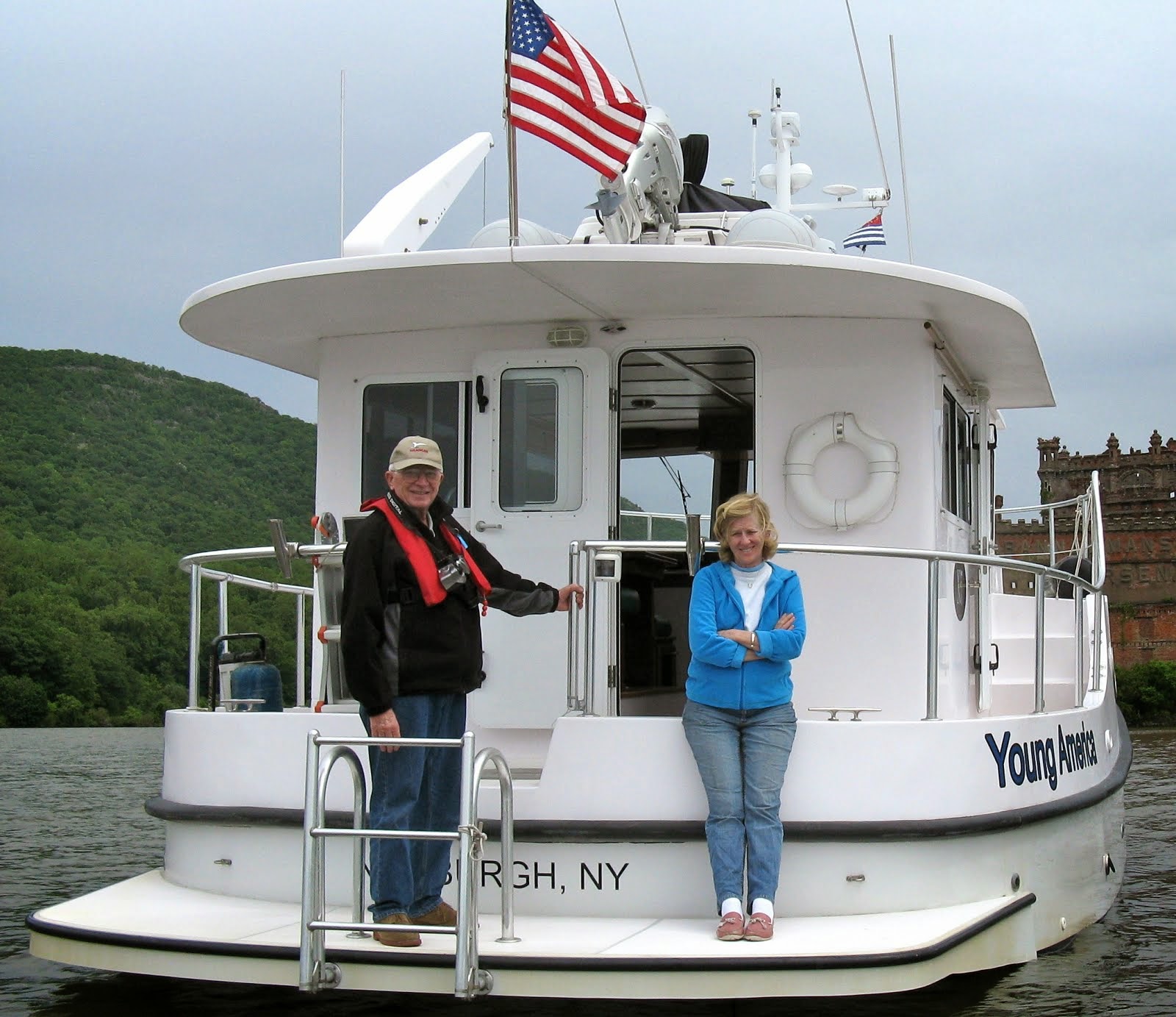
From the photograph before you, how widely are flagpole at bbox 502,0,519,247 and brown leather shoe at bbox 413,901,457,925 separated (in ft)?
8.08

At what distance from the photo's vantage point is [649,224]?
724cm

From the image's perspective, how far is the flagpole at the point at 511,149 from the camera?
17.9 ft

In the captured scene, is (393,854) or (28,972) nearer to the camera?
(393,854)

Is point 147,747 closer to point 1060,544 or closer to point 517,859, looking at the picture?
point 517,859

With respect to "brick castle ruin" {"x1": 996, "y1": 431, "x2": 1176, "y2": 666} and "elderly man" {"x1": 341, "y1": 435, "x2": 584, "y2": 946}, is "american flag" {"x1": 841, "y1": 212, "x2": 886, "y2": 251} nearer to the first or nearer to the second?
"elderly man" {"x1": 341, "y1": 435, "x2": 584, "y2": 946}

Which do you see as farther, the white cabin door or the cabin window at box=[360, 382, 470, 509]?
the cabin window at box=[360, 382, 470, 509]

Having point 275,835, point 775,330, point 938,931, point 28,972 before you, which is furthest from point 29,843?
point 938,931

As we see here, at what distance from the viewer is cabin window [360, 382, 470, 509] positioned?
21.1 feet

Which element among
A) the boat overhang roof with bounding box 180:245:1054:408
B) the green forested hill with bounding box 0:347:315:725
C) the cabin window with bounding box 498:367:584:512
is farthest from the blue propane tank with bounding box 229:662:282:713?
the green forested hill with bounding box 0:347:315:725

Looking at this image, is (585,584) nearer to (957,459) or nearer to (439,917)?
(439,917)

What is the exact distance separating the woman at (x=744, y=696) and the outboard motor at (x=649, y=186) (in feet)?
6.59

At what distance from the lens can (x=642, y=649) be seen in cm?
760

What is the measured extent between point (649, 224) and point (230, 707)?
313cm

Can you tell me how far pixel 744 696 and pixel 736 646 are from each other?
19 cm
